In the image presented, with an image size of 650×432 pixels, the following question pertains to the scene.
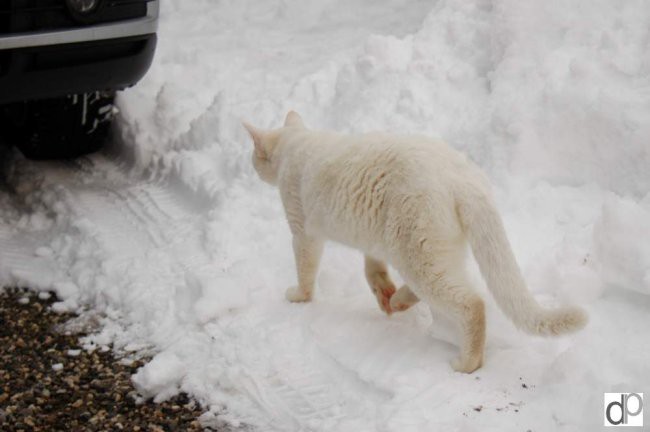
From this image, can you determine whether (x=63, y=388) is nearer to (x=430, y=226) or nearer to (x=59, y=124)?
(x=430, y=226)

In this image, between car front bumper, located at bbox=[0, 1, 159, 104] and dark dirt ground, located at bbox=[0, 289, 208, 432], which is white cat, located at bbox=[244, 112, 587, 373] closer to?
dark dirt ground, located at bbox=[0, 289, 208, 432]

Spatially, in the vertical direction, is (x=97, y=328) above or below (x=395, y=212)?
below

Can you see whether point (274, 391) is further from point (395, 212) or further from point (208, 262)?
point (208, 262)

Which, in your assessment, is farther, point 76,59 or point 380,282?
point 76,59

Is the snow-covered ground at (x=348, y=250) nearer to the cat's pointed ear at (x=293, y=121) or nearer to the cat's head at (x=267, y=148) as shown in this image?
the cat's head at (x=267, y=148)

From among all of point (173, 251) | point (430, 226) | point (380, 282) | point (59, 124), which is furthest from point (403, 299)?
point (59, 124)

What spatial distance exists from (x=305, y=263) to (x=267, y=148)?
80 cm

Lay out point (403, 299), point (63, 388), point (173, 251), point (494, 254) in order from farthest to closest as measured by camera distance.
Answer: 1. point (173, 251)
2. point (403, 299)
3. point (63, 388)
4. point (494, 254)

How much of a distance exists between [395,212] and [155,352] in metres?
1.43

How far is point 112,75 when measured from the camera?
5242 mm

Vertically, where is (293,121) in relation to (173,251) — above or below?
above

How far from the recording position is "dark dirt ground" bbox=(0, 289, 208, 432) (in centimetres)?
379

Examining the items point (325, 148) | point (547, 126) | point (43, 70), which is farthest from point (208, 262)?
point (547, 126)

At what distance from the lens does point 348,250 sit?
5.00 metres
